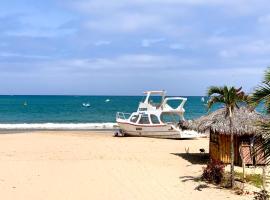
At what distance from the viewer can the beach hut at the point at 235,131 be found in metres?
17.4

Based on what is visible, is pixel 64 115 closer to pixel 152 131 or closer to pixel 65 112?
pixel 65 112

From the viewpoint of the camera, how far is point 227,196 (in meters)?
13.5

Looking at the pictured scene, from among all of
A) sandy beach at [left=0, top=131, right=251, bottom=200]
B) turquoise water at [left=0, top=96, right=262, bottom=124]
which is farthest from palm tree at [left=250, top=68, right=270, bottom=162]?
turquoise water at [left=0, top=96, right=262, bottom=124]

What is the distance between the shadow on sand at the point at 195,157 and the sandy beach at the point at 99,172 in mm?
50

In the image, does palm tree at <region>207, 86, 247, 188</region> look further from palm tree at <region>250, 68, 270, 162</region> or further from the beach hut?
palm tree at <region>250, 68, 270, 162</region>

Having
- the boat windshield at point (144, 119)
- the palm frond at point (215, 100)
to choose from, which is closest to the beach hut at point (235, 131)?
the palm frond at point (215, 100)

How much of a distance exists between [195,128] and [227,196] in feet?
19.7

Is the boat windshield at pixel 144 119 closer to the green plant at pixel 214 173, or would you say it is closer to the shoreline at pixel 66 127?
the shoreline at pixel 66 127

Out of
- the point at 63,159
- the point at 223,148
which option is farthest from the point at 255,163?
the point at 63,159

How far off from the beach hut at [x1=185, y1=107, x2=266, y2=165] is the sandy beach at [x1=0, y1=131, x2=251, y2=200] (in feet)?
3.74

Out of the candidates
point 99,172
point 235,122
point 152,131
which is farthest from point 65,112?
point 235,122

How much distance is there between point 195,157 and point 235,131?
402 cm

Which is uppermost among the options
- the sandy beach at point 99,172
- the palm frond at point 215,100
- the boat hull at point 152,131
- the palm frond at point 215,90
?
the palm frond at point 215,90

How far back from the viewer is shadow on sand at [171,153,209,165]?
19.7 metres
